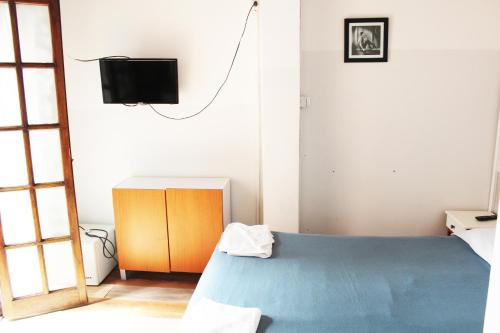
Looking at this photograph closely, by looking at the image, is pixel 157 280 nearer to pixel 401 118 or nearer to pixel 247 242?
pixel 247 242

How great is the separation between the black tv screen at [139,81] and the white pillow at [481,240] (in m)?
2.42

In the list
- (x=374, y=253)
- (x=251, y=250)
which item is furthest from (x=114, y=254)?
(x=374, y=253)

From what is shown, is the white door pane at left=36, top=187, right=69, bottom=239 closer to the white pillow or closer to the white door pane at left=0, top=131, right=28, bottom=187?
the white door pane at left=0, top=131, right=28, bottom=187

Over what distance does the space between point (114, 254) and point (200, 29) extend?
6.93 ft

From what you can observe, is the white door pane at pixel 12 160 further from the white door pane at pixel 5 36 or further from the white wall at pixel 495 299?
the white wall at pixel 495 299

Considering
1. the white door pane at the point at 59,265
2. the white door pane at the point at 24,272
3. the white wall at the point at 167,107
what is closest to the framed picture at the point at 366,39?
the white wall at the point at 167,107

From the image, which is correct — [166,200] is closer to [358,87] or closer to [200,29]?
[200,29]

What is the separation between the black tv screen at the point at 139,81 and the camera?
3240mm

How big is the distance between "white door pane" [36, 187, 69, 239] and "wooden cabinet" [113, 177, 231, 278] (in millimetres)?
435

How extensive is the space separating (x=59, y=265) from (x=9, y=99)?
123 cm

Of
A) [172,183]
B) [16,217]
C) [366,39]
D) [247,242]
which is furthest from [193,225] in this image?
[366,39]

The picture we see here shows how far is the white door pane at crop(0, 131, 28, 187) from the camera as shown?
2732mm

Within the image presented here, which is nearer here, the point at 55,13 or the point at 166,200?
the point at 55,13

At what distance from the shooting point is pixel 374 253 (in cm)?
265
